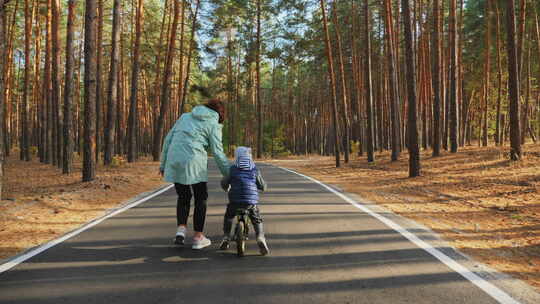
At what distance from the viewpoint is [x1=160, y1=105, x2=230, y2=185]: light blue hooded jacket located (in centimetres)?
575

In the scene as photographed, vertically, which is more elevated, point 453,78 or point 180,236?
point 453,78

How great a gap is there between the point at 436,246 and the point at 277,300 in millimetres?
3132

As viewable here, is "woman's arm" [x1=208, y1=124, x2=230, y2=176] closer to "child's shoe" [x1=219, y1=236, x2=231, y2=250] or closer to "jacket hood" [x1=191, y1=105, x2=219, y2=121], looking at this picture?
"jacket hood" [x1=191, y1=105, x2=219, y2=121]

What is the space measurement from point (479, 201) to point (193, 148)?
26.8 ft

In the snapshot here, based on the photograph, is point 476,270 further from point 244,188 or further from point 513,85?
Answer: point 513,85

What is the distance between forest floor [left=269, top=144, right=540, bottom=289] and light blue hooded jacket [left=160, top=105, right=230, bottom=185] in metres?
3.70

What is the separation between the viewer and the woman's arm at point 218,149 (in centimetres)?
573

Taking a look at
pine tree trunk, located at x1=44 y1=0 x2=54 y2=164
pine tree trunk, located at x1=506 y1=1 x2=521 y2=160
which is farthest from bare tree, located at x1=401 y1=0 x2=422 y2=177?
pine tree trunk, located at x1=44 y1=0 x2=54 y2=164

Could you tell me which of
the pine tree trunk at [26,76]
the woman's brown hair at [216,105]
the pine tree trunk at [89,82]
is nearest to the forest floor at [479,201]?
the woman's brown hair at [216,105]

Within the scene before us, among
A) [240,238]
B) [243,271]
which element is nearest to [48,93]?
[240,238]

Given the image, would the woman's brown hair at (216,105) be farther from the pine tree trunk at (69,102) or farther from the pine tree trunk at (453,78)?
the pine tree trunk at (453,78)

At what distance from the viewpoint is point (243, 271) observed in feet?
16.1

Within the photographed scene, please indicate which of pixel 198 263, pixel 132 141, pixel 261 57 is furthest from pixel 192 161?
pixel 261 57

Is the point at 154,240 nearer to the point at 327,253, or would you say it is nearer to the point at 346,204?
the point at 327,253
